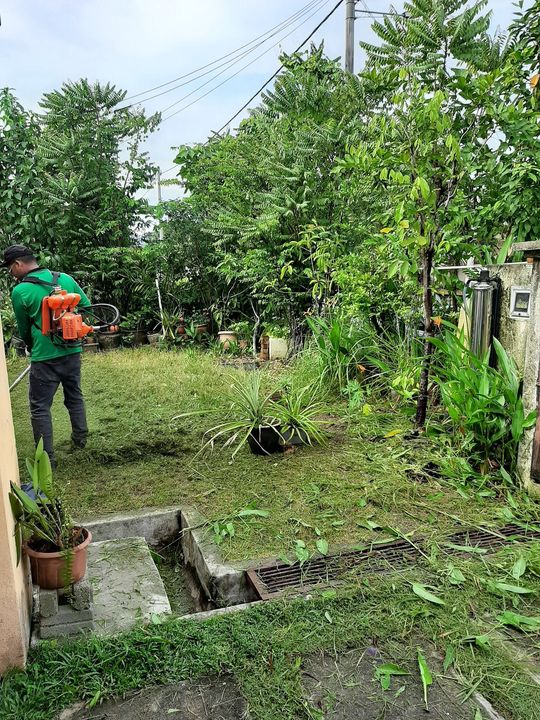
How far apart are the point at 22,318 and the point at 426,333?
3.18 m

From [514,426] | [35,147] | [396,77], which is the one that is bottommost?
[514,426]

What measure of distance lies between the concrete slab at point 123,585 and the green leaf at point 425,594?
3.69 feet

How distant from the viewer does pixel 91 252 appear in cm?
955

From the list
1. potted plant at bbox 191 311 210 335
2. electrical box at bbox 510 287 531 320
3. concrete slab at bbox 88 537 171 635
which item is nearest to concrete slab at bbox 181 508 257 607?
concrete slab at bbox 88 537 171 635

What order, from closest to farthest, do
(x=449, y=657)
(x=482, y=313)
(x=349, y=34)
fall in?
(x=449, y=657)
(x=482, y=313)
(x=349, y=34)

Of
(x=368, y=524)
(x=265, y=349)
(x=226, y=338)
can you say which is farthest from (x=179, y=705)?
(x=226, y=338)

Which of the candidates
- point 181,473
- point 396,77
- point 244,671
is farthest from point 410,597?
point 396,77

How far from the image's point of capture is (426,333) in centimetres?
425

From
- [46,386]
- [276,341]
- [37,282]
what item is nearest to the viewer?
[37,282]

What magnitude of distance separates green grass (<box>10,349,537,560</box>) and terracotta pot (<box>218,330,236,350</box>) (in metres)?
3.12

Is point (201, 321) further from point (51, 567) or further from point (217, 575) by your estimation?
point (51, 567)

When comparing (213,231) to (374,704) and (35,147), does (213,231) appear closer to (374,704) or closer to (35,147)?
(35,147)

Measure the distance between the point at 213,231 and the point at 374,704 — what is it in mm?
7894

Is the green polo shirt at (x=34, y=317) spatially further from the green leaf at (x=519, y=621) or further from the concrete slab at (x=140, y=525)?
the green leaf at (x=519, y=621)
